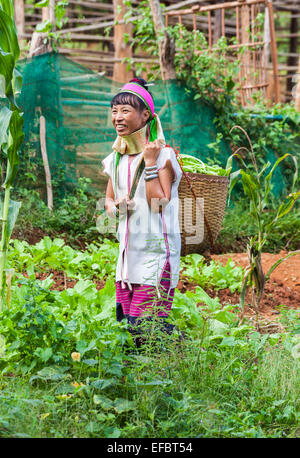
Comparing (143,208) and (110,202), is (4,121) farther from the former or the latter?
(143,208)

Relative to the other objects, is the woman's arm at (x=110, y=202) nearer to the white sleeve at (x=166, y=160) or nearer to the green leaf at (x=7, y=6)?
the white sleeve at (x=166, y=160)

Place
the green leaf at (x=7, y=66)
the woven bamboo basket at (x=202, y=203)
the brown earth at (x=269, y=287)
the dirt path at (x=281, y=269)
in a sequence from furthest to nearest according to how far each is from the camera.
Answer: the dirt path at (x=281, y=269) → the woven bamboo basket at (x=202, y=203) → the brown earth at (x=269, y=287) → the green leaf at (x=7, y=66)

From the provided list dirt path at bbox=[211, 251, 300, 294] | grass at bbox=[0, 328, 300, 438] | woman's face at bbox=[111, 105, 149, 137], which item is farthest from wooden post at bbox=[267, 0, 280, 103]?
grass at bbox=[0, 328, 300, 438]

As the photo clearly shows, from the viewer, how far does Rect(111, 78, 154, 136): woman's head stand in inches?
113

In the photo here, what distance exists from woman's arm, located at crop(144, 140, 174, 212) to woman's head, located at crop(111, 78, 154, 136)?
16 cm

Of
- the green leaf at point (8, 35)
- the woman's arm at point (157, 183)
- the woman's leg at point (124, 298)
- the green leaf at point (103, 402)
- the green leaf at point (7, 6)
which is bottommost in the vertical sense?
the green leaf at point (103, 402)

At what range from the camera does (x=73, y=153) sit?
6.20 m

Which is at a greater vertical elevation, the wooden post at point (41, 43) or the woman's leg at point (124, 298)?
the wooden post at point (41, 43)

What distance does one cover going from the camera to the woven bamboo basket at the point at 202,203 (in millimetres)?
4496

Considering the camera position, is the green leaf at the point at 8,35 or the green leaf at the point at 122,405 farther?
the green leaf at the point at 8,35

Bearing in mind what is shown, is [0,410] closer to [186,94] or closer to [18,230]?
[18,230]

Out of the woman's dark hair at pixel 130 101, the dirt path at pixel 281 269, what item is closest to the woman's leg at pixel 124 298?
the woman's dark hair at pixel 130 101

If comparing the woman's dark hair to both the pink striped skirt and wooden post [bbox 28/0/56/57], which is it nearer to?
the pink striped skirt

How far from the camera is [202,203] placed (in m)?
4.46
